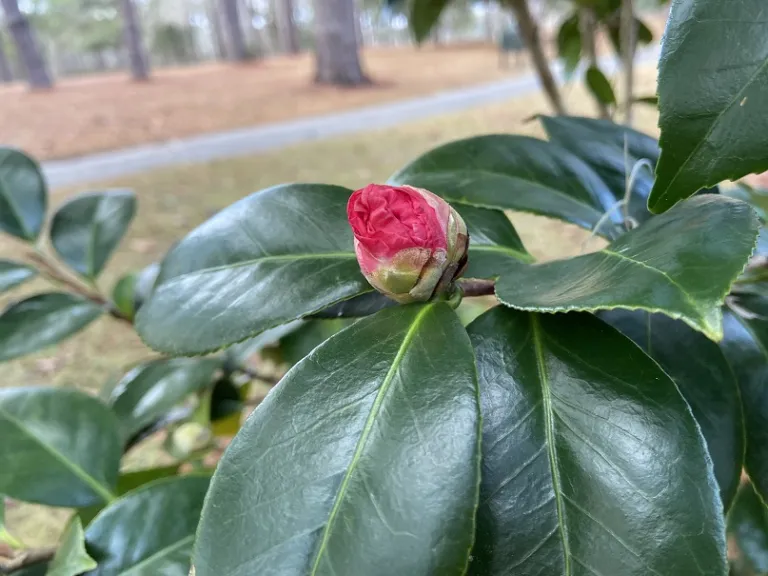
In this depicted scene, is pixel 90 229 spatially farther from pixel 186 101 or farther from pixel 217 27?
pixel 217 27

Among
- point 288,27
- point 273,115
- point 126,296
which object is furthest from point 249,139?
point 288,27

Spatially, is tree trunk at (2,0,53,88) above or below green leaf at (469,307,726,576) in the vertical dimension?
above

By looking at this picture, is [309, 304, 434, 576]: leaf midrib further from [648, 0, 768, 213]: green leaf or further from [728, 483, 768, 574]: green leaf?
Result: [728, 483, 768, 574]: green leaf

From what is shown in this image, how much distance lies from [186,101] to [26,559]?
6.78 metres

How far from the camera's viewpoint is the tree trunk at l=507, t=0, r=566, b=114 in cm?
113

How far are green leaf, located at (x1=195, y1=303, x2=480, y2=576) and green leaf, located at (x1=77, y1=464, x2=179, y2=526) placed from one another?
0.39m

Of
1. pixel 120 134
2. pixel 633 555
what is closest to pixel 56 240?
pixel 633 555

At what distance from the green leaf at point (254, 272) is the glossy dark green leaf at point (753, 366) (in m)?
0.30

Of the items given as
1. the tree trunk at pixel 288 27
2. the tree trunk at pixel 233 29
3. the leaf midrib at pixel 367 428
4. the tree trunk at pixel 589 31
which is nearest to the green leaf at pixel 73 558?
the leaf midrib at pixel 367 428

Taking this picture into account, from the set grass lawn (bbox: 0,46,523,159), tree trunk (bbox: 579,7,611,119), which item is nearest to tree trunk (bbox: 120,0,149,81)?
grass lawn (bbox: 0,46,523,159)

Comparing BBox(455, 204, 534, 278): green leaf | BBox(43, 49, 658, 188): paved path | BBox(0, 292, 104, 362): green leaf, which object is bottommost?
BBox(43, 49, 658, 188): paved path

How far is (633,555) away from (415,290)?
0.19 meters

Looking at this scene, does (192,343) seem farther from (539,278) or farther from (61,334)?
(61,334)

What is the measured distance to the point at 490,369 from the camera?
365 millimetres
